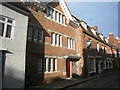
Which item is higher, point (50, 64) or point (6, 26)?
point (6, 26)

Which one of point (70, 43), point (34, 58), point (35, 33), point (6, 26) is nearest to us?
point (6, 26)

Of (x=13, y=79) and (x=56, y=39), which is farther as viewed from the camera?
(x=56, y=39)

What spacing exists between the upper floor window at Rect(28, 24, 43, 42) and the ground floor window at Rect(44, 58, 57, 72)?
2545mm

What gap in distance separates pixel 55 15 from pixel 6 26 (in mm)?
8134

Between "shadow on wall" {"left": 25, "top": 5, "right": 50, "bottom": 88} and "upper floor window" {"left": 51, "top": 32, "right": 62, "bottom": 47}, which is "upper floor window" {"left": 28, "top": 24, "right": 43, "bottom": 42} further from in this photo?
"upper floor window" {"left": 51, "top": 32, "right": 62, "bottom": 47}

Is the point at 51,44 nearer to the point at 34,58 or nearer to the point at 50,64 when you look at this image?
the point at 50,64

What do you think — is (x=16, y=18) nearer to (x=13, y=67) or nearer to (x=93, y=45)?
(x=13, y=67)

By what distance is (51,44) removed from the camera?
1291 cm

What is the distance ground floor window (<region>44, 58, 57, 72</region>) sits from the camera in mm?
11734

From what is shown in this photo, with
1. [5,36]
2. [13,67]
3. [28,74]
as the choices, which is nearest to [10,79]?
[13,67]

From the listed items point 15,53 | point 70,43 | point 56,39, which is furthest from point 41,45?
point 70,43

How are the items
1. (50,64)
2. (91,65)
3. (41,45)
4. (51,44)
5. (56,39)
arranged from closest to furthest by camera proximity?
1. (41,45)
2. (50,64)
3. (51,44)
4. (56,39)
5. (91,65)

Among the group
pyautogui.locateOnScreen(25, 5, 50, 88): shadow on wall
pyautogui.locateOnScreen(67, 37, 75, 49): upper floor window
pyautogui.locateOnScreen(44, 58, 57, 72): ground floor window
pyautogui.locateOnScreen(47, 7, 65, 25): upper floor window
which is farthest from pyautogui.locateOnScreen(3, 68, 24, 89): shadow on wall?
pyautogui.locateOnScreen(67, 37, 75, 49): upper floor window

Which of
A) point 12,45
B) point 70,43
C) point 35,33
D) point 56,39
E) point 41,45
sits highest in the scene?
point 35,33
